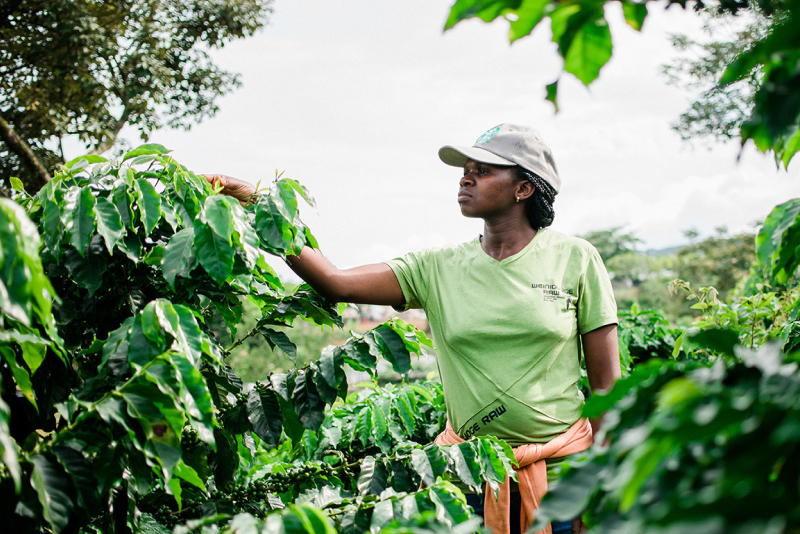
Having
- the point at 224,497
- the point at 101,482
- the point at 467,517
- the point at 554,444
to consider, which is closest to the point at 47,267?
the point at 101,482

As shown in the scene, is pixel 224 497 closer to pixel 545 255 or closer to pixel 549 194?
pixel 545 255

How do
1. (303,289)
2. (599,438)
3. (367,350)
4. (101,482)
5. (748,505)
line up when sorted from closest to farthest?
1. (748,505)
2. (599,438)
3. (101,482)
4. (367,350)
5. (303,289)

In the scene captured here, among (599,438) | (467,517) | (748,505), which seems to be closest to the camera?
(748,505)

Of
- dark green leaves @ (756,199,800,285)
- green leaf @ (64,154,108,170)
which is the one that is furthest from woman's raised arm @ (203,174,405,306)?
dark green leaves @ (756,199,800,285)

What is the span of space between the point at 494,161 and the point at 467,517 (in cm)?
126

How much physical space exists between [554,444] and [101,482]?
4.51ft

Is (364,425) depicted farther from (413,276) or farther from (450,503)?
(450,503)

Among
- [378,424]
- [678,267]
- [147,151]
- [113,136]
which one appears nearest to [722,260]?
[678,267]

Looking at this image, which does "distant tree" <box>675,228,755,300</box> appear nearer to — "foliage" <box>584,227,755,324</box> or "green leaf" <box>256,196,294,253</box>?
"foliage" <box>584,227,755,324</box>

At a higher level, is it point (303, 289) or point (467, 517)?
point (303, 289)

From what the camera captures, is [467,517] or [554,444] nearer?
[467,517]

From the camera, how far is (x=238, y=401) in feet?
6.65

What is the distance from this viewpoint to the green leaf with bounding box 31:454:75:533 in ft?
3.94

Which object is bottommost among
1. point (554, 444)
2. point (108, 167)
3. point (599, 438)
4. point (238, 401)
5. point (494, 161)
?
point (554, 444)
